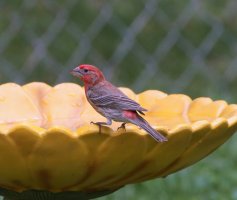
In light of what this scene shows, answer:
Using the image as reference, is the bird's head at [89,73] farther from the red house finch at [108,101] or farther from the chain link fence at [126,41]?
the chain link fence at [126,41]

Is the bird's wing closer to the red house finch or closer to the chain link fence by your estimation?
the red house finch

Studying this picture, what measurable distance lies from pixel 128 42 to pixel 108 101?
4081 mm

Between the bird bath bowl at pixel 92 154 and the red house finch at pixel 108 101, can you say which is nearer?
the bird bath bowl at pixel 92 154

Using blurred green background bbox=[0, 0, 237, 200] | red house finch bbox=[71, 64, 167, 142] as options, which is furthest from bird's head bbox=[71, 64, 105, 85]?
blurred green background bbox=[0, 0, 237, 200]

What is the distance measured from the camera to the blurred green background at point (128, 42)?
7.17 meters

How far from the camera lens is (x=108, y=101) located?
10.6 ft

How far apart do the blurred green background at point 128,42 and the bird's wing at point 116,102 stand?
3.49 metres

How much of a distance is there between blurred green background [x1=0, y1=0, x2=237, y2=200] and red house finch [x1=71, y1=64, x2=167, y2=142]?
343cm

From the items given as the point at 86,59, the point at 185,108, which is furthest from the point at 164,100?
the point at 86,59

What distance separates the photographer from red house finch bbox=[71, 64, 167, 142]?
122 inches

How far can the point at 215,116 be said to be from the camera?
3348 mm

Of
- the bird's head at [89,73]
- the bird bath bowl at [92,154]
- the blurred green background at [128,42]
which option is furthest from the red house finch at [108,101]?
the blurred green background at [128,42]

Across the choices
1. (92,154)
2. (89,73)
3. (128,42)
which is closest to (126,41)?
(128,42)

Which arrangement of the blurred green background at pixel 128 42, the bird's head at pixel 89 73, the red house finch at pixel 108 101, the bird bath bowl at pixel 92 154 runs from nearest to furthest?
the bird bath bowl at pixel 92 154 → the red house finch at pixel 108 101 → the bird's head at pixel 89 73 → the blurred green background at pixel 128 42
